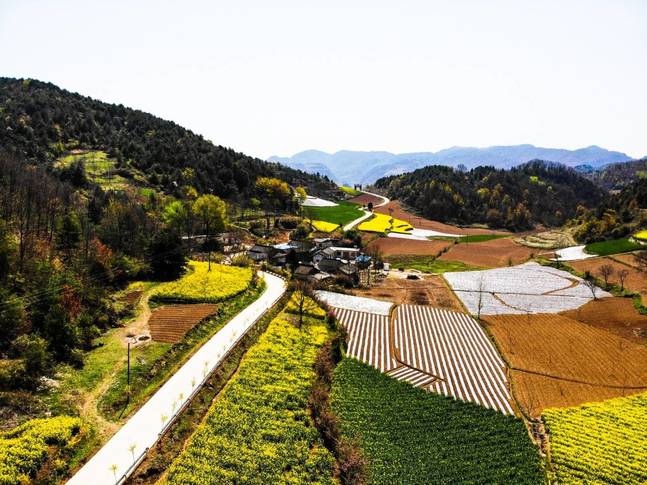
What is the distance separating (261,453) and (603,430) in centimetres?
2286

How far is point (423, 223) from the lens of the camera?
135 m

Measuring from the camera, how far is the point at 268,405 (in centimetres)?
2694

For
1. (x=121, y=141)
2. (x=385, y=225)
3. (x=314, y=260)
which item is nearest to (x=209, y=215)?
(x=314, y=260)

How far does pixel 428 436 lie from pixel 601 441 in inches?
442

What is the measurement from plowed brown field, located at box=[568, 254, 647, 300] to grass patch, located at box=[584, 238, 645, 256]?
4.31 metres

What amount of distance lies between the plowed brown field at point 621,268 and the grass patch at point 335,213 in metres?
61.3

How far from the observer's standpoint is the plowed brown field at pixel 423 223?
12712cm

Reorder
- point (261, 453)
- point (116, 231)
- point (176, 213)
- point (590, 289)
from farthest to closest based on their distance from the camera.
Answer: point (176, 213), point (590, 289), point (116, 231), point (261, 453)

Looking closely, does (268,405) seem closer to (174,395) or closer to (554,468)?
(174,395)

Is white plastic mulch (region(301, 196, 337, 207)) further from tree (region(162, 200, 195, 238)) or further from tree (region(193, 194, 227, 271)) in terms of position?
tree (region(162, 200, 195, 238))

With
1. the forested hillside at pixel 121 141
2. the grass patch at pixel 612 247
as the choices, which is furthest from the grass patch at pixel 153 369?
the grass patch at pixel 612 247

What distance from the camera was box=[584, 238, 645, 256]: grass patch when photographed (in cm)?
8371

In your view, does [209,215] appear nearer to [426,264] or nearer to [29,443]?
[426,264]

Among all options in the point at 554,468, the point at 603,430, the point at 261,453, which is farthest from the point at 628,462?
the point at 261,453
